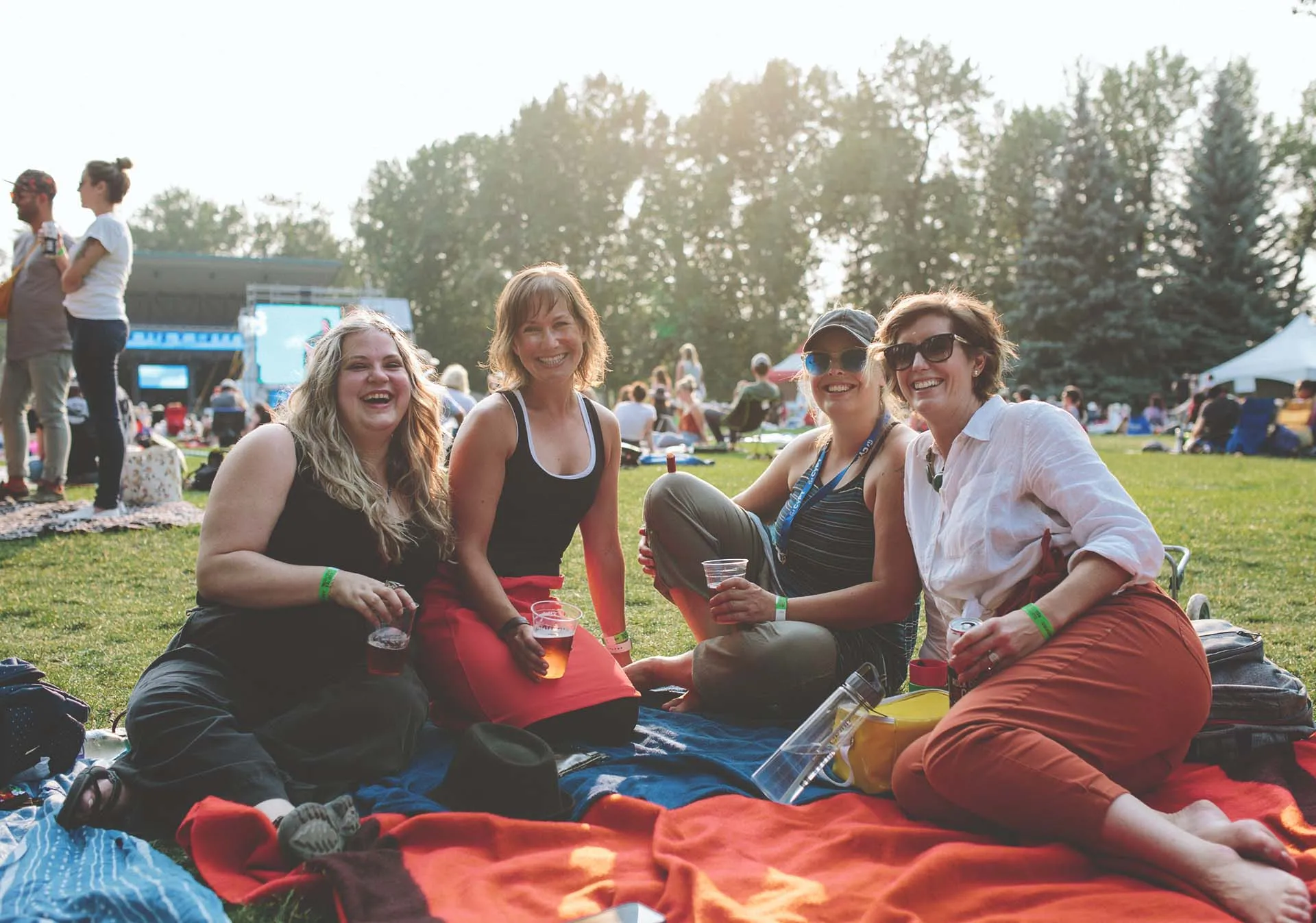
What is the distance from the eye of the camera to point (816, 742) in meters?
2.92

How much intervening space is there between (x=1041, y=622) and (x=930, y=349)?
33.7 inches

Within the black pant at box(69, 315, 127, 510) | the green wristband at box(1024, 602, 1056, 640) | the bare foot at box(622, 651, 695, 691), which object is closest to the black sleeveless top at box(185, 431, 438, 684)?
the bare foot at box(622, 651, 695, 691)

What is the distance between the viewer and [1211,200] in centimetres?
3297

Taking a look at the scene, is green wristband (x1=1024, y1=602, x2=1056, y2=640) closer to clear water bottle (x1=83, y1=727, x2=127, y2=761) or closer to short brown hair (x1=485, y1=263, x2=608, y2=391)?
short brown hair (x1=485, y1=263, x2=608, y2=391)

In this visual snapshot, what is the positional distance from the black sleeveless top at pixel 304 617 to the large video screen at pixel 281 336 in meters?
27.7

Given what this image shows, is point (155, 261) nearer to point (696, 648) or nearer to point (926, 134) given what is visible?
point (926, 134)

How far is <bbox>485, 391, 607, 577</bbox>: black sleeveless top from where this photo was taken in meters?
3.44

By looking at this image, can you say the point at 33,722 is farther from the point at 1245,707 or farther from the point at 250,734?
the point at 1245,707

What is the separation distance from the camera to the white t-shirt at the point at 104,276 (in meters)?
6.82

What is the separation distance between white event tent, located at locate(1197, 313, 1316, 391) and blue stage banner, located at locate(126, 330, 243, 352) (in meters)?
36.2

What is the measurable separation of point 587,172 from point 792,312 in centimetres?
1291

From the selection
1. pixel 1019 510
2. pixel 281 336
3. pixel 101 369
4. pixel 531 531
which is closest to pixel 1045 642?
pixel 1019 510

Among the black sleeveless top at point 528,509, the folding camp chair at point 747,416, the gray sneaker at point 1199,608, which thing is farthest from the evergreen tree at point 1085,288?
the black sleeveless top at point 528,509

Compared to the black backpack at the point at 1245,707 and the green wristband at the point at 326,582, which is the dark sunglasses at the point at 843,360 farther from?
the green wristband at the point at 326,582
